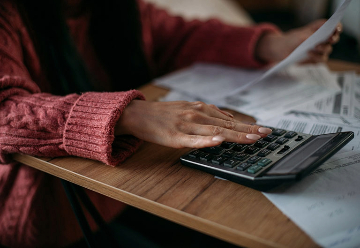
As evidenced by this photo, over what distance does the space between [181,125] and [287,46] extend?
470 millimetres

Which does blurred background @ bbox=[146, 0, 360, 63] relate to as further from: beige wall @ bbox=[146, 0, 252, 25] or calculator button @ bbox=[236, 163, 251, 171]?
calculator button @ bbox=[236, 163, 251, 171]

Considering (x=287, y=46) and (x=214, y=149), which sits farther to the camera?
(x=287, y=46)

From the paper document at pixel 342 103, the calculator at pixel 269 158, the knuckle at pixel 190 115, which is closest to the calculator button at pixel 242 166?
the calculator at pixel 269 158

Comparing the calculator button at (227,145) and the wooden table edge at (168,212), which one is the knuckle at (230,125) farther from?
the wooden table edge at (168,212)

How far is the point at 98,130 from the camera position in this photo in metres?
0.43

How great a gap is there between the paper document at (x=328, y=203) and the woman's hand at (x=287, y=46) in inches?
16.8

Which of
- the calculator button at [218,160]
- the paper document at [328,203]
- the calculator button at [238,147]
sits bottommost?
the paper document at [328,203]

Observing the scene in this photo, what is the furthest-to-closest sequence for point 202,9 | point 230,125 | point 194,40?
point 202,9 → point 194,40 → point 230,125

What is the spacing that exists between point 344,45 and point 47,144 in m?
2.46

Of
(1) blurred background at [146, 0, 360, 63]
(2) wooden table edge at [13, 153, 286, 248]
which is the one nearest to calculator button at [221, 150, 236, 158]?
(2) wooden table edge at [13, 153, 286, 248]

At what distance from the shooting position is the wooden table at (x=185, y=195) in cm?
31

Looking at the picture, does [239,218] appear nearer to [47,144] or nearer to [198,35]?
[47,144]

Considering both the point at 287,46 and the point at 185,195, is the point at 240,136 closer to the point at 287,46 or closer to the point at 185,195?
the point at 185,195

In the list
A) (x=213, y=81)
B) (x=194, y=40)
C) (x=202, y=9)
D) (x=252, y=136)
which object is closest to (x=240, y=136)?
(x=252, y=136)
